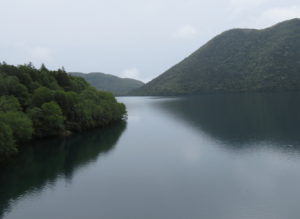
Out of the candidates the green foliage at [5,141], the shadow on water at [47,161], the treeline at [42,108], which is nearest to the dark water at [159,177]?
the shadow on water at [47,161]

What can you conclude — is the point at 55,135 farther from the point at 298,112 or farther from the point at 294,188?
the point at 298,112

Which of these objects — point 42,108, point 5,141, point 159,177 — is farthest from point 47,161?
point 159,177

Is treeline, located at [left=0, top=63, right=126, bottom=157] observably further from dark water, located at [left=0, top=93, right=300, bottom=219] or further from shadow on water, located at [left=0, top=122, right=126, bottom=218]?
dark water, located at [left=0, top=93, right=300, bottom=219]

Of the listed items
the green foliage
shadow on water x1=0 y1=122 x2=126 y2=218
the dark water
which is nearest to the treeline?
the green foliage

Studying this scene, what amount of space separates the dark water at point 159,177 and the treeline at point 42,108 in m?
5.06

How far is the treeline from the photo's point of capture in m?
70.7

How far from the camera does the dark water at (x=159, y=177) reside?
38.2 meters

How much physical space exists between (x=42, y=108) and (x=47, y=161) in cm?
2481

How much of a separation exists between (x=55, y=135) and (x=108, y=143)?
17.8 metres

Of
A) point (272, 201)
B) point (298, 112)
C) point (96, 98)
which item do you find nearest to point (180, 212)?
point (272, 201)

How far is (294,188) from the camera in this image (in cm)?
4353

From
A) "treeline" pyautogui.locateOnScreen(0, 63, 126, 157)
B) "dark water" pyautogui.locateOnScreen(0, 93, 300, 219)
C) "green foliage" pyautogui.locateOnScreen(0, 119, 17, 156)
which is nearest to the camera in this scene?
"dark water" pyautogui.locateOnScreen(0, 93, 300, 219)

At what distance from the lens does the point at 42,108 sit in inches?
3319

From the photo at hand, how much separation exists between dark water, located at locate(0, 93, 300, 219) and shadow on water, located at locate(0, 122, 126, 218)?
16 centimetres
